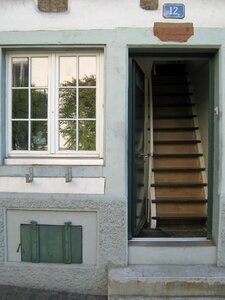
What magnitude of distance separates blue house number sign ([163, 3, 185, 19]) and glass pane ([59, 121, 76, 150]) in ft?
5.54

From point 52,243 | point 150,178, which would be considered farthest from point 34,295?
point 150,178

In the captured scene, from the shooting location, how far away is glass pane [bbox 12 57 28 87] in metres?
4.58

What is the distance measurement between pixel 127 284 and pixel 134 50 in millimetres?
2706

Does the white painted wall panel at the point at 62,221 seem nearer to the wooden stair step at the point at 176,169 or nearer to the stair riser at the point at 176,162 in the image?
the wooden stair step at the point at 176,169

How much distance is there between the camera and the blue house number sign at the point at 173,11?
4.29 m

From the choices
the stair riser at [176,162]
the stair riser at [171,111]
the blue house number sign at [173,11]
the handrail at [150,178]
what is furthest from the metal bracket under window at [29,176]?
the stair riser at [171,111]

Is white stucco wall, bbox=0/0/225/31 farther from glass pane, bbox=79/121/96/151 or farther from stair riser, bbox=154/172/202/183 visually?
stair riser, bbox=154/172/202/183

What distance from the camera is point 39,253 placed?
4496mm

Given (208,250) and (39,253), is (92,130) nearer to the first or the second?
(39,253)

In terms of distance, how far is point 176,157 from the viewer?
673cm

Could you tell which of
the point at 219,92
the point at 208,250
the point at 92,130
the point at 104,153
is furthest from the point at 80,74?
the point at 208,250

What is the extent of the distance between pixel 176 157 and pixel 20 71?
3334mm

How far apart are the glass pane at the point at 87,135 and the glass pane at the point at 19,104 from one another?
720 mm

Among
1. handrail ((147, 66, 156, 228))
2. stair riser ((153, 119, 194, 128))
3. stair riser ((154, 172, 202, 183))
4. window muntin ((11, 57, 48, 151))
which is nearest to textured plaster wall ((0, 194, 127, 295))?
window muntin ((11, 57, 48, 151))
